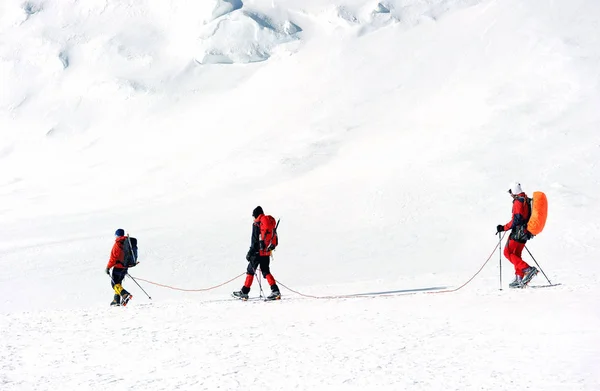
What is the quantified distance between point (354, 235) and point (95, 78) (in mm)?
32335

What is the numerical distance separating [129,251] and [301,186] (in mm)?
16523

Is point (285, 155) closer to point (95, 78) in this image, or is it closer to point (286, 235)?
point (286, 235)

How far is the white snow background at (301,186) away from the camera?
20.3 ft

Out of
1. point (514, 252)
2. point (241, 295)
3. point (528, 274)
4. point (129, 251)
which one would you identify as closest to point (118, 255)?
point (129, 251)

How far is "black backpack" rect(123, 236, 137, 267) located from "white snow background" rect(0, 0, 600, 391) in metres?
1.29

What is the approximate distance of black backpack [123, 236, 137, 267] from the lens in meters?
10.7

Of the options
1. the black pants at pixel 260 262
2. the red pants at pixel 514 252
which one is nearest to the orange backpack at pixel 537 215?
the red pants at pixel 514 252

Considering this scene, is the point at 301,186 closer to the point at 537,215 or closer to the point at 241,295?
the point at 241,295

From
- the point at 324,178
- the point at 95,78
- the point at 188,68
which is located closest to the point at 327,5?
the point at 188,68

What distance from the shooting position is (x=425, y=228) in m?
19.4

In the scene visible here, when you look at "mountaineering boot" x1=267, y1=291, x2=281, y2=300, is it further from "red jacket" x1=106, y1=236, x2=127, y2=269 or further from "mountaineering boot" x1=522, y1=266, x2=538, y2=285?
"mountaineering boot" x1=522, y1=266, x2=538, y2=285

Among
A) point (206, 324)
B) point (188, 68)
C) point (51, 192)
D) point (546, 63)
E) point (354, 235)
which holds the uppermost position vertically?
point (188, 68)

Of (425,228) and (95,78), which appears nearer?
(425,228)

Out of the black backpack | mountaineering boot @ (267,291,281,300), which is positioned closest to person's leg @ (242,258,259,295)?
mountaineering boot @ (267,291,281,300)
